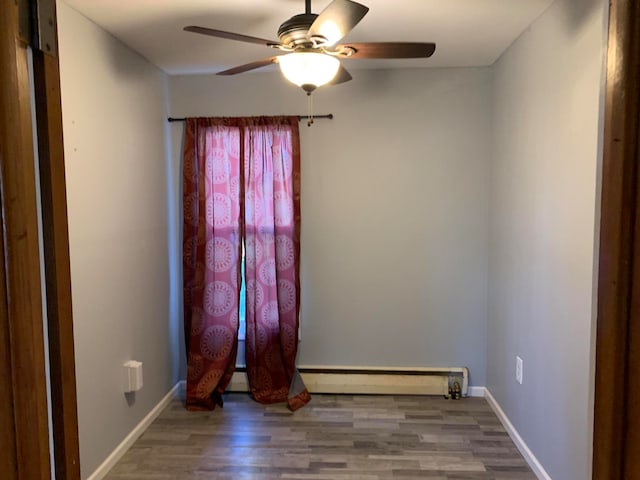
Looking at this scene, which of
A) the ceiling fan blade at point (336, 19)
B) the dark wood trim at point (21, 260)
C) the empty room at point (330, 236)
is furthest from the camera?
the empty room at point (330, 236)

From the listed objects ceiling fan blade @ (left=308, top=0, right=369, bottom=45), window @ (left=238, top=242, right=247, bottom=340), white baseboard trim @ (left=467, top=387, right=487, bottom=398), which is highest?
ceiling fan blade @ (left=308, top=0, right=369, bottom=45)

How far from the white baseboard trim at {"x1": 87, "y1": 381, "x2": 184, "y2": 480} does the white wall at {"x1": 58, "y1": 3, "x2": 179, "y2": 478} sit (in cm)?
5

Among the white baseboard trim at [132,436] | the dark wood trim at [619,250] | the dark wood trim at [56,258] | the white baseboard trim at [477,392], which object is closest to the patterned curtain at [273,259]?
the white baseboard trim at [132,436]

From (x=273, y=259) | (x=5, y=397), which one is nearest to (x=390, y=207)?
(x=273, y=259)

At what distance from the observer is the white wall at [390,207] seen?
3281mm

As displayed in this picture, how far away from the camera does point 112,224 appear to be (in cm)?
257

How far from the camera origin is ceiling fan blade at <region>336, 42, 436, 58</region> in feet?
6.55

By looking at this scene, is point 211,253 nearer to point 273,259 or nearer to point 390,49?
point 273,259

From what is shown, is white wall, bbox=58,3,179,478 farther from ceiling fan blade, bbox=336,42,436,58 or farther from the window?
ceiling fan blade, bbox=336,42,436,58

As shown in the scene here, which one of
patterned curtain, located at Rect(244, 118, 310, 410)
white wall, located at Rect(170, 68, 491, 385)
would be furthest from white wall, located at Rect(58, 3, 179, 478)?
patterned curtain, located at Rect(244, 118, 310, 410)

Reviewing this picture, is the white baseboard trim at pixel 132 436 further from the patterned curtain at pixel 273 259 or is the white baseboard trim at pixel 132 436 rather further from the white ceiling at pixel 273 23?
the white ceiling at pixel 273 23

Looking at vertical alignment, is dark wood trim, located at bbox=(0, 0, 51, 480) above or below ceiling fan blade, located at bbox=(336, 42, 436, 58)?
below

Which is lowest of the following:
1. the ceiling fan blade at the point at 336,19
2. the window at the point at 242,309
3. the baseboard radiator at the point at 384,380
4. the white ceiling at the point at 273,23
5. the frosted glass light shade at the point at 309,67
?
the baseboard radiator at the point at 384,380

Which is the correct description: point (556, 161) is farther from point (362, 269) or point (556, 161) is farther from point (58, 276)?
point (58, 276)
